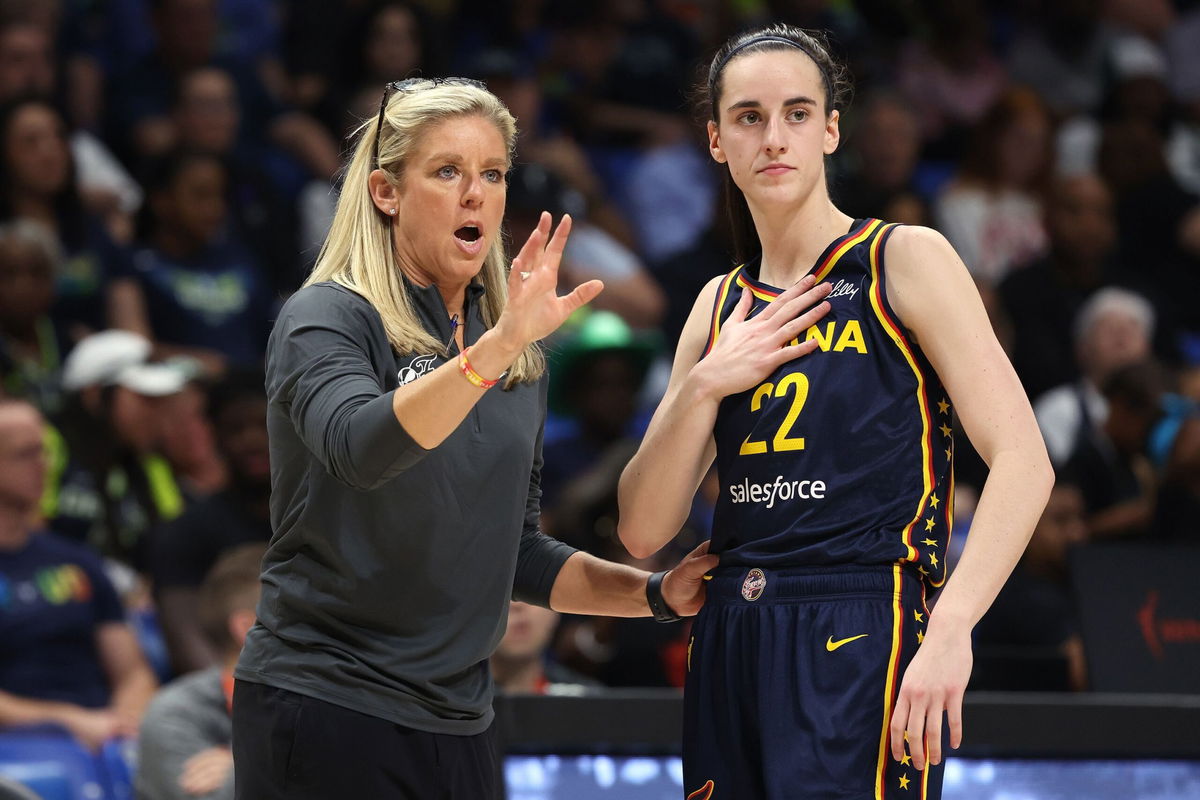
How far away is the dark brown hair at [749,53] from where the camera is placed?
9.86ft

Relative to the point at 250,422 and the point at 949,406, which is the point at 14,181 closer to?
the point at 250,422

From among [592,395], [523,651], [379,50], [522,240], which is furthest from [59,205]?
[523,651]

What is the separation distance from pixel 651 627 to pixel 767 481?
2926 mm

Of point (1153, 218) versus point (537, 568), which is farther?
point (1153, 218)

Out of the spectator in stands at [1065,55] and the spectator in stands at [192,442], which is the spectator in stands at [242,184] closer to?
the spectator in stands at [192,442]

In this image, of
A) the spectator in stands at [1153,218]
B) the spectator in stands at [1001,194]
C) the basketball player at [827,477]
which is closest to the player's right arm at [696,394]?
the basketball player at [827,477]

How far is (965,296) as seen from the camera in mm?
2811

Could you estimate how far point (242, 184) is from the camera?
7785 mm

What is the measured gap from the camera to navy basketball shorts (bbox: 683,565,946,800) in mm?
2709

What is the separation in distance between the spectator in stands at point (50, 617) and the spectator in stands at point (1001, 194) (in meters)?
4.96

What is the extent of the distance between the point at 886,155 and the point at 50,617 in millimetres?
5139

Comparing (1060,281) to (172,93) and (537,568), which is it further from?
(537,568)

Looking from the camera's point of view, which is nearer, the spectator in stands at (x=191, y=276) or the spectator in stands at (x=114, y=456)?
the spectator in stands at (x=114, y=456)

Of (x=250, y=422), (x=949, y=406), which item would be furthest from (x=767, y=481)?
(x=250, y=422)
